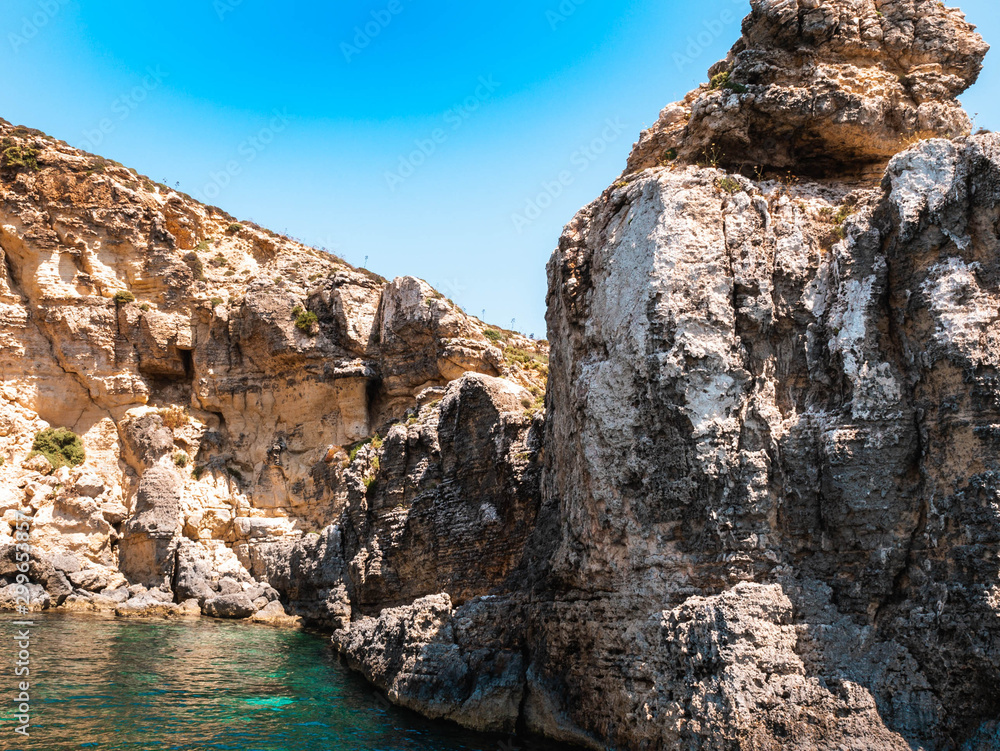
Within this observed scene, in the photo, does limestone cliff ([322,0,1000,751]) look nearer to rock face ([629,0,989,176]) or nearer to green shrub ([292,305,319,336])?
rock face ([629,0,989,176])

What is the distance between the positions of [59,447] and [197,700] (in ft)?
72.8

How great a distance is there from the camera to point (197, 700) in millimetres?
14242

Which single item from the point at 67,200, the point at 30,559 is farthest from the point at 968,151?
the point at 67,200

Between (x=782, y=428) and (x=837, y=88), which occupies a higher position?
(x=837, y=88)


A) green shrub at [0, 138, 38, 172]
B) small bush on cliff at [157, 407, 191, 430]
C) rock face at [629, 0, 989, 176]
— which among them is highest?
green shrub at [0, 138, 38, 172]

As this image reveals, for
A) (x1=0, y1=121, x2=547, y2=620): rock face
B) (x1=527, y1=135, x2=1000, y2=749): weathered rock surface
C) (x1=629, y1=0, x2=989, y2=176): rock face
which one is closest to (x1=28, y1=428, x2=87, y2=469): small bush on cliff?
(x1=0, y1=121, x2=547, y2=620): rock face

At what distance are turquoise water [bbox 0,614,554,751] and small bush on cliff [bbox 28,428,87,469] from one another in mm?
12032

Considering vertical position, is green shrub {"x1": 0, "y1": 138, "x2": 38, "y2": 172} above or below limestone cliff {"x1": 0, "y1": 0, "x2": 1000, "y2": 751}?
above

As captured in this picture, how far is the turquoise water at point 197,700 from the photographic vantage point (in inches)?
458

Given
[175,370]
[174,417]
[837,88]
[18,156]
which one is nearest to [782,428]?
[837,88]

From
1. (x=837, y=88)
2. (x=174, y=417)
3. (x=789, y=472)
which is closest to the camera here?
(x=789, y=472)

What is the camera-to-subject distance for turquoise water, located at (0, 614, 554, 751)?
38.2ft

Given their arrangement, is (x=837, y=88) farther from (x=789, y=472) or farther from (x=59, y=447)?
(x=59, y=447)

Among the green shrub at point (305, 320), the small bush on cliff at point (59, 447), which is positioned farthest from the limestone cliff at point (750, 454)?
the small bush on cliff at point (59, 447)
